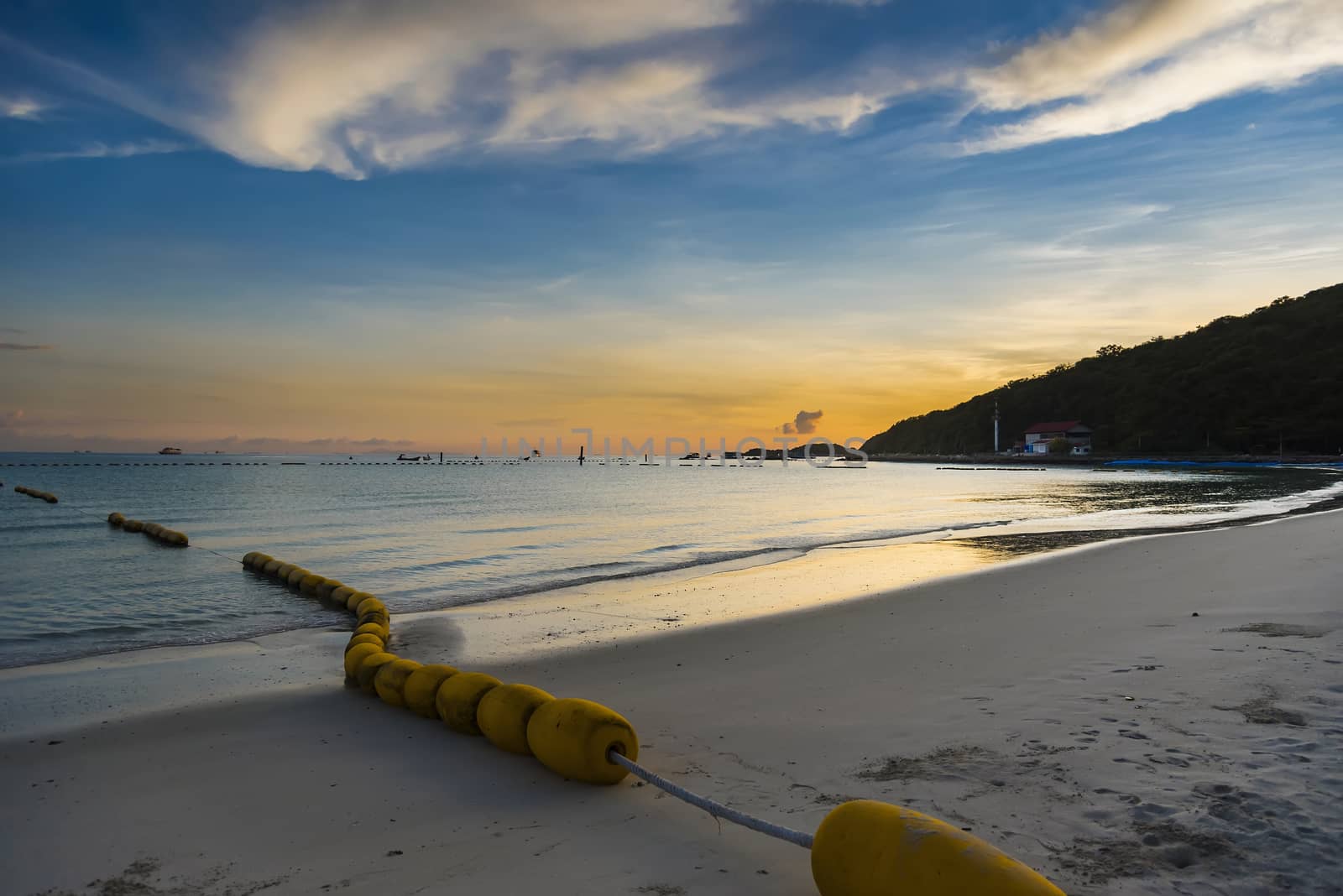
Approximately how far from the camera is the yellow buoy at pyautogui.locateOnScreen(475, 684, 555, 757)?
5.28 m

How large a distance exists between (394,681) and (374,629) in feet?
9.65

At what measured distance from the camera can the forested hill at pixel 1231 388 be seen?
97000mm

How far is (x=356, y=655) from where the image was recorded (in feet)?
24.6

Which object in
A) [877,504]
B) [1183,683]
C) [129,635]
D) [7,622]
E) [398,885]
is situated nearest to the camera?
[398,885]

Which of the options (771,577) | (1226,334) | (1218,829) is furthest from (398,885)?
(1226,334)

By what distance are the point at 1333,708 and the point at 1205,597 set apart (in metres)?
5.41

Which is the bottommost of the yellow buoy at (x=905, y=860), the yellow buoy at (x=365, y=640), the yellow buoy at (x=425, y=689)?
the yellow buoy at (x=365, y=640)

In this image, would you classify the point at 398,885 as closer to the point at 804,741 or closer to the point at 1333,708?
the point at 804,741

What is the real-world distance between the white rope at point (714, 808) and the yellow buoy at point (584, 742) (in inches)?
Result: 2.9

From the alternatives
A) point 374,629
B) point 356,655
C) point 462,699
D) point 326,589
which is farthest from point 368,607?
point 462,699

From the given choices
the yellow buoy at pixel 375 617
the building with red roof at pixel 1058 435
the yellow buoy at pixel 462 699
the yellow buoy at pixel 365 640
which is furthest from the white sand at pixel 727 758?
the building with red roof at pixel 1058 435

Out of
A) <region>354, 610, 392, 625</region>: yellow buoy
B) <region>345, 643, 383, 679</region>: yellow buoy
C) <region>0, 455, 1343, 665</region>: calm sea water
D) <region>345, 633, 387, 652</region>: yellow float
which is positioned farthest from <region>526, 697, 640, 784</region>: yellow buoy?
<region>0, 455, 1343, 665</region>: calm sea water

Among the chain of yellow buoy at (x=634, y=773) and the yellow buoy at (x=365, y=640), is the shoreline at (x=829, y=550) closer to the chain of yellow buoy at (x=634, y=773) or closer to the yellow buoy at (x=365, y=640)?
the yellow buoy at (x=365, y=640)

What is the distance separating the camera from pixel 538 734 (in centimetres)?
503
